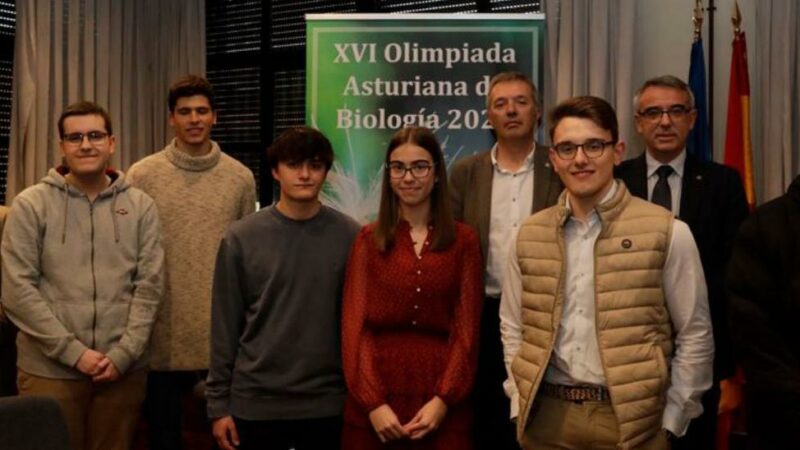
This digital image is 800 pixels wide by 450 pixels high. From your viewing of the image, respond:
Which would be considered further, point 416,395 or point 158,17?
point 158,17

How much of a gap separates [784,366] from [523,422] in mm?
633

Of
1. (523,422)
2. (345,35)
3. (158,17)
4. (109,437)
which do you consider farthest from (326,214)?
(158,17)

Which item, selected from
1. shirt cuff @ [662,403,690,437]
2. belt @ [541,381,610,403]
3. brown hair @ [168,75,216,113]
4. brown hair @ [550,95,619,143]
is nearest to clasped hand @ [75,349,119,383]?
brown hair @ [168,75,216,113]

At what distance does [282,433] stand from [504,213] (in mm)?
1021

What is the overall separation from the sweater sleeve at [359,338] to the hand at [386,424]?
0.02 metres

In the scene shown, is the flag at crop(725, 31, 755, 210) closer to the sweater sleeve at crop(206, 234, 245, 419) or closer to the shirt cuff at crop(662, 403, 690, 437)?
the shirt cuff at crop(662, 403, 690, 437)

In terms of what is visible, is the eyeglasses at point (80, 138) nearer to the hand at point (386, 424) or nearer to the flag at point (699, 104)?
the hand at point (386, 424)

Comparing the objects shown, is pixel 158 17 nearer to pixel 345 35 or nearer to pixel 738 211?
pixel 345 35

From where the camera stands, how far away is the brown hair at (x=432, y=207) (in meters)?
2.64

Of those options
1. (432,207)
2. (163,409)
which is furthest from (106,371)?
(432,207)

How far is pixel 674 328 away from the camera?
2.32 metres

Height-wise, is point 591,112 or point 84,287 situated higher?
point 591,112

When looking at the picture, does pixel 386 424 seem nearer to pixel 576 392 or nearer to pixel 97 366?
pixel 576 392

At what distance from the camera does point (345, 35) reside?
4.23 metres
